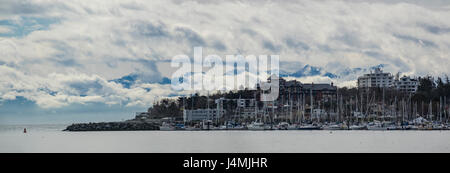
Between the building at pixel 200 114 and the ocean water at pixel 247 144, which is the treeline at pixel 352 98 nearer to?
the building at pixel 200 114

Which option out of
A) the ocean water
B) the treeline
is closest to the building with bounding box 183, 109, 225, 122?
the treeline

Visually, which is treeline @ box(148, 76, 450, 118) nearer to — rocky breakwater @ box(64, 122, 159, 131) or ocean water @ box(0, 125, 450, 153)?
rocky breakwater @ box(64, 122, 159, 131)

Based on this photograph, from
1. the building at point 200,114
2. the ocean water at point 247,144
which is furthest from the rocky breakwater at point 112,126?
the ocean water at point 247,144

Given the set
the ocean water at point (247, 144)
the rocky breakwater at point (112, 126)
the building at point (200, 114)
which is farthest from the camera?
the building at point (200, 114)

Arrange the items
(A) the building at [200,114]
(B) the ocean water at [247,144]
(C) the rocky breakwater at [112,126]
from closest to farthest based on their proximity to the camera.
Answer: (B) the ocean water at [247,144], (C) the rocky breakwater at [112,126], (A) the building at [200,114]

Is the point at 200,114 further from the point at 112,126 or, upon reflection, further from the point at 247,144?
the point at 247,144

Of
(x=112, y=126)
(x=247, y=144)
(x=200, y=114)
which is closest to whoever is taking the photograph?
(x=247, y=144)

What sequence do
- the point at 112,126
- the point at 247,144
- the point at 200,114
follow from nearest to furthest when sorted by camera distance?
the point at 247,144 → the point at 112,126 → the point at 200,114

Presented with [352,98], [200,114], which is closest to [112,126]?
[200,114]

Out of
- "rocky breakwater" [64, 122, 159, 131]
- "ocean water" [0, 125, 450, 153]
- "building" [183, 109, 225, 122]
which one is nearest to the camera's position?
"ocean water" [0, 125, 450, 153]

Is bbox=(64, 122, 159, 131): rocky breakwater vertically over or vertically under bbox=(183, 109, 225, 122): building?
under
